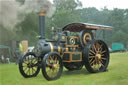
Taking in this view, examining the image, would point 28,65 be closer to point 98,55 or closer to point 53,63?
point 53,63

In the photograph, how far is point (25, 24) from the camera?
48.3ft

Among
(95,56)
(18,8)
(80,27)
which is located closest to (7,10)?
(18,8)

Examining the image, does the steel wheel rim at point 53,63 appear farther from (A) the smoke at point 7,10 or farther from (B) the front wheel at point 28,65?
(A) the smoke at point 7,10

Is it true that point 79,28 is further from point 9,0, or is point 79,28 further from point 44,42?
point 9,0

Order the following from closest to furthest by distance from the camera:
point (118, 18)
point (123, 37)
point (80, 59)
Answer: point (80, 59), point (123, 37), point (118, 18)

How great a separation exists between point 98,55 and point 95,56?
128 millimetres

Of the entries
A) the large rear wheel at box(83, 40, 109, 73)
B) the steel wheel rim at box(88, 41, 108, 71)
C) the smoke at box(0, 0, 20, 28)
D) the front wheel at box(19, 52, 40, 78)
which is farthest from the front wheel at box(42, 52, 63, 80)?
the smoke at box(0, 0, 20, 28)

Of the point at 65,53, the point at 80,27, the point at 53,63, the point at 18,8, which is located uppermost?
the point at 18,8

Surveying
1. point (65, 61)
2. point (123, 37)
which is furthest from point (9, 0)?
point (123, 37)

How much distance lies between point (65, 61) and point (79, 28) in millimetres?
1989

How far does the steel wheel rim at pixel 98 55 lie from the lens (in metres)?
6.80

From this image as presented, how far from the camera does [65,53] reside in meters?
6.31

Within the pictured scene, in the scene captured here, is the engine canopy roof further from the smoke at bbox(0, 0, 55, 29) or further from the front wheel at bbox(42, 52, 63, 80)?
the front wheel at bbox(42, 52, 63, 80)

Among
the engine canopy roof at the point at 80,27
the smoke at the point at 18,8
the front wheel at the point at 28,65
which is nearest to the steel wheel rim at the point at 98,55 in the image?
the engine canopy roof at the point at 80,27
